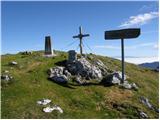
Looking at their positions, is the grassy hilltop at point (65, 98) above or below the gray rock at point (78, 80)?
below

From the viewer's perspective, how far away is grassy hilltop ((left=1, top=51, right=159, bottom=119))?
3272 cm

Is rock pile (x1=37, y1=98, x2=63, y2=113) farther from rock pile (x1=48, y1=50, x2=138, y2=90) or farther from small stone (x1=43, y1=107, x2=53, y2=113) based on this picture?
rock pile (x1=48, y1=50, x2=138, y2=90)

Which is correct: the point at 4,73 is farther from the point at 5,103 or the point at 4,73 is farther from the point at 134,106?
the point at 134,106

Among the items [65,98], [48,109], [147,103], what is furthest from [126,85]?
[48,109]

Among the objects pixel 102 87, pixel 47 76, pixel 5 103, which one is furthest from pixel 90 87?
pixel 5 103

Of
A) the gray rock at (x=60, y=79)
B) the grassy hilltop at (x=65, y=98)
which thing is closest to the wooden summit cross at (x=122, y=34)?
the grassy hilltop at (x=65, y=98)

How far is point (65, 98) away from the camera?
36531mm

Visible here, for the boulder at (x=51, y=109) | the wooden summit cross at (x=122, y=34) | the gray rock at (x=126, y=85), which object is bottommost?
the boulder at (x=51, y=109)

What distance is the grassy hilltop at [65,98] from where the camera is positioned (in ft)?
107

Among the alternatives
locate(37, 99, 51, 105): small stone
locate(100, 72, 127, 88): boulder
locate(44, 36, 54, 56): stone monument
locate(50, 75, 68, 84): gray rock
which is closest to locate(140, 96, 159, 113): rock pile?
locate(100, 72, 127, 88): boulder

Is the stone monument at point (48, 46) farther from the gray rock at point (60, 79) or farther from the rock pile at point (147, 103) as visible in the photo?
the rock pile at point (147, 103)

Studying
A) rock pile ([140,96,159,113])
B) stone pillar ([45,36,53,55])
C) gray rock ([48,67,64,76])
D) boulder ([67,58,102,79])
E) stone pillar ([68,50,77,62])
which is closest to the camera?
rock pile ([140,96,159,113])

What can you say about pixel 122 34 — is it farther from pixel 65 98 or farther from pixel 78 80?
pixel 65 98

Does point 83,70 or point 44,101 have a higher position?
point 83,70
